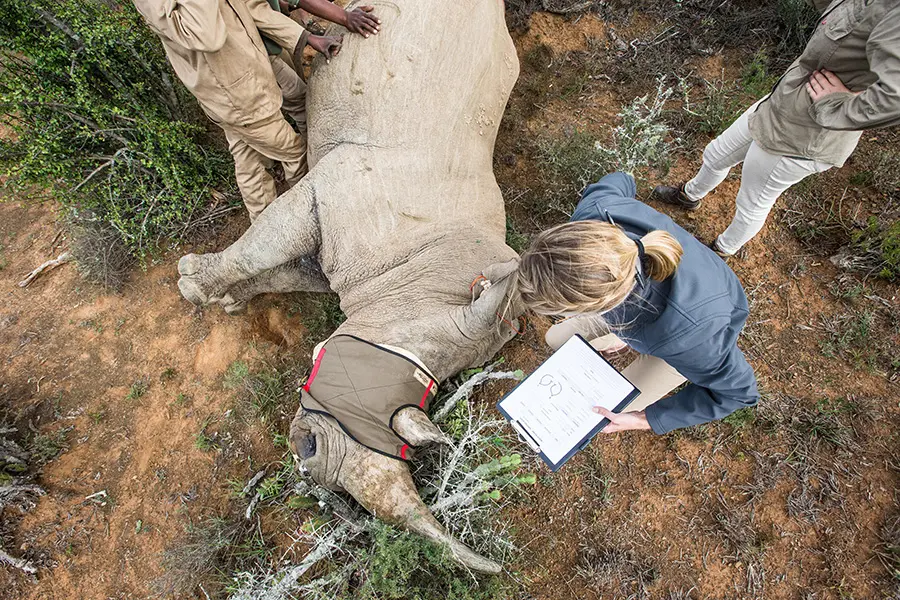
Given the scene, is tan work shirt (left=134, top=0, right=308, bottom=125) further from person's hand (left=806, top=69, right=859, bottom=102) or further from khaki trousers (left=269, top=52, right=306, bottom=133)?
person's hand (left=806, top=69, right=859, bottom=102)

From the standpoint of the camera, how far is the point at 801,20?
4961mm

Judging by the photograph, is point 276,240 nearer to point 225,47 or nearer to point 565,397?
point 225,47

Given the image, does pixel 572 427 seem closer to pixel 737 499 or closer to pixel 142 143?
pixel 737 499

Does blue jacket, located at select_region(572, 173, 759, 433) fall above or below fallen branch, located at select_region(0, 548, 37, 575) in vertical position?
above

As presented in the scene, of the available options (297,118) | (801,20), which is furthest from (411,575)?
(801,20)

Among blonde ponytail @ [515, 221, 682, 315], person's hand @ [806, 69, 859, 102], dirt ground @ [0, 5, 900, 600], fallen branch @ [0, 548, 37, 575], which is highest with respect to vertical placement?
person's hand @ [806, 69, 859, 102]

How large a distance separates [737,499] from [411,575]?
2544mm

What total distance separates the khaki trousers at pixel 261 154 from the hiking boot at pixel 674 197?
3.37 m

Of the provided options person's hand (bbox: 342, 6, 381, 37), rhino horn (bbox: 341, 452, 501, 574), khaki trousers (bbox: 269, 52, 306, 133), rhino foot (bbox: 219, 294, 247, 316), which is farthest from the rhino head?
khaki trousers (bbox: 269, 52, 306, 133)

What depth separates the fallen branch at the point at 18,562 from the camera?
3551 mm

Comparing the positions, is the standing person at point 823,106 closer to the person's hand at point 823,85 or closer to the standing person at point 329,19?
the person's hand at point 823,85

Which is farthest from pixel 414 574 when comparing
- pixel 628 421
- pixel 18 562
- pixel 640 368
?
pixel 18 562

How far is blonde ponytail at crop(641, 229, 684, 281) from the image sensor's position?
2059 mm

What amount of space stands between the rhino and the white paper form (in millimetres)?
615
